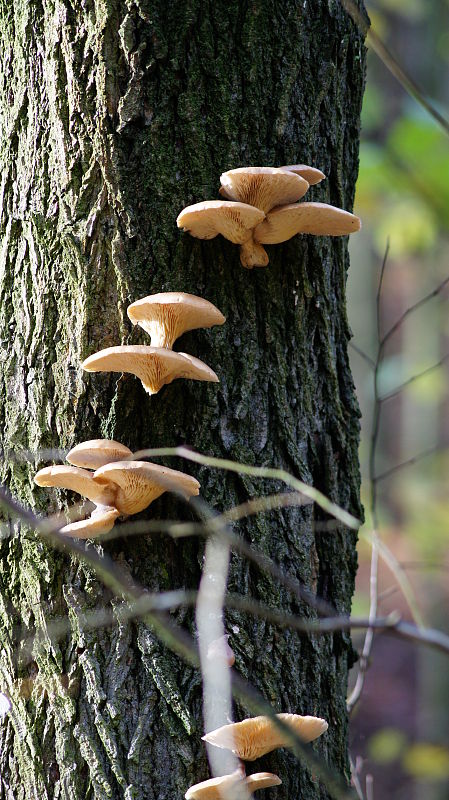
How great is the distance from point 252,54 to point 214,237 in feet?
2.01

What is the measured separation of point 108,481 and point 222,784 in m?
0.82

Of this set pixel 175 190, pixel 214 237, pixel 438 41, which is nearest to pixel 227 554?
pixel 214 237

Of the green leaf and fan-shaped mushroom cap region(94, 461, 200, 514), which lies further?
the green leaf

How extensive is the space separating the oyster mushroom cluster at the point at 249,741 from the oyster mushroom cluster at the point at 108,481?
0.59 metres

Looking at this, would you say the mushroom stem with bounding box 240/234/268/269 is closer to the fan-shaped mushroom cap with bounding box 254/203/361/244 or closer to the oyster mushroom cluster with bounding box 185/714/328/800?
the fan-shaped mushroom cap with bounding box 254/203/361/244

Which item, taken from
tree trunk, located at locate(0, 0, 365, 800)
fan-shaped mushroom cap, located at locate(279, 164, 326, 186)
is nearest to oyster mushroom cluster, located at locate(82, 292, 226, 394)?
tree trunk, located at locate(0, 0, 365, 800)

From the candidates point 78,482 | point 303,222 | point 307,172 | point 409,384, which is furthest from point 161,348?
point 409,384

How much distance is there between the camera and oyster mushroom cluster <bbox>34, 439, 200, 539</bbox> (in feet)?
5.96

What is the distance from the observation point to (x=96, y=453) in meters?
1.93

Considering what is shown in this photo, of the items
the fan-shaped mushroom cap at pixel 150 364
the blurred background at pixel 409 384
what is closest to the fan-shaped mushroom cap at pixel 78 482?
the fan-shaped mushroom cap at pixel 150 364

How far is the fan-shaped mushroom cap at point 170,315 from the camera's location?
1917mm

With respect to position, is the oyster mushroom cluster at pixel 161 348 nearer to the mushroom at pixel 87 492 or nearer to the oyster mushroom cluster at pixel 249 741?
the mushroom at pixel 87 492

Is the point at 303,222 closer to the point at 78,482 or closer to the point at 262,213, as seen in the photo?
the point at 262,213

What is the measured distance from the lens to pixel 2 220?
7.79 feet
